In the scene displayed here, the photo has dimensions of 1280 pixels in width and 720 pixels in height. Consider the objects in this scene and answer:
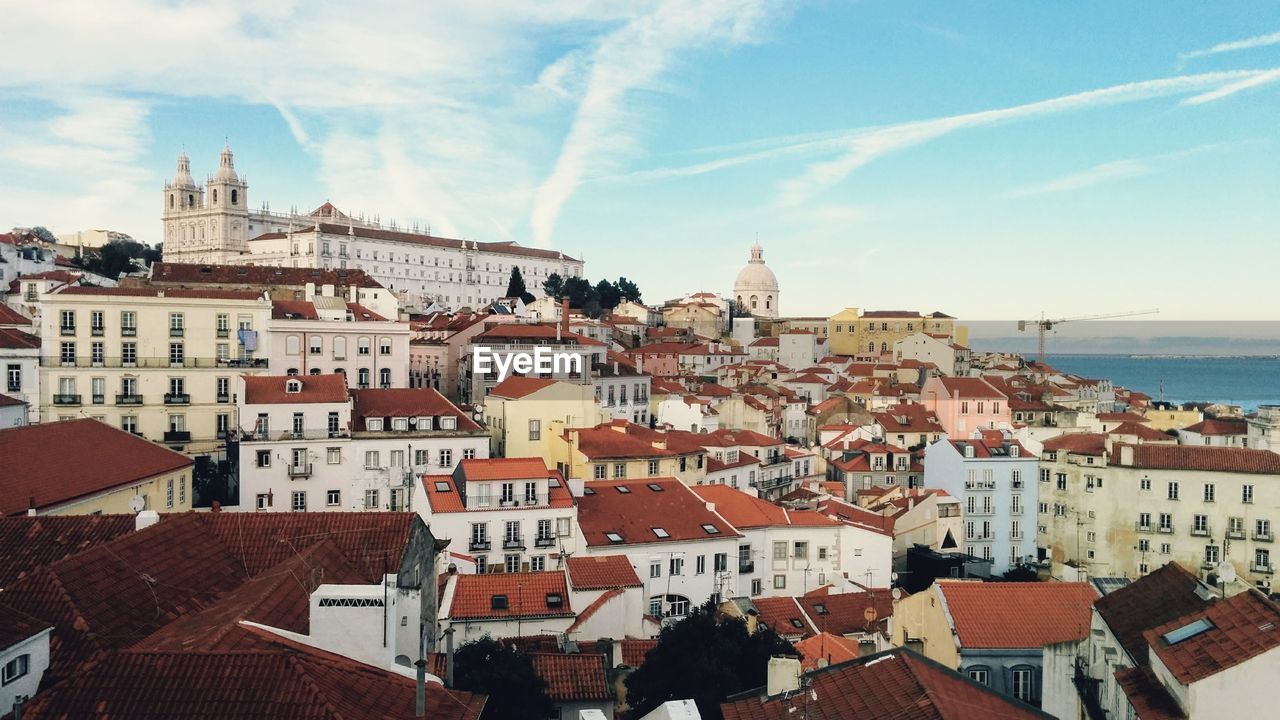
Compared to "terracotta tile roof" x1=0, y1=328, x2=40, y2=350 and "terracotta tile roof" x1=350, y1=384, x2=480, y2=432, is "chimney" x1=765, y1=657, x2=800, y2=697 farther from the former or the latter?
"terracotta tile roof" x1=0, y1=328, x2=40, y2=350

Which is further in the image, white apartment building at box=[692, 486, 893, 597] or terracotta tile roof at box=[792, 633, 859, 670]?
white apartment building at box=[692, 486, 893, 597]

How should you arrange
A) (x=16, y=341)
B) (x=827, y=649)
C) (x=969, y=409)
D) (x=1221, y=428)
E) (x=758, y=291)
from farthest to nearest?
(x=758, y=291)
(x=969, y=409)
(x=1221, y=428)
(x=16, y=341)
(x=827, y=649)

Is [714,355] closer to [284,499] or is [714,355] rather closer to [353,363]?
[353,363]

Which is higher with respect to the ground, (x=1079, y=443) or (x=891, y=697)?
(x=891, y=697)

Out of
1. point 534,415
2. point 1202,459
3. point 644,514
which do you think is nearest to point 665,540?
point 644,514

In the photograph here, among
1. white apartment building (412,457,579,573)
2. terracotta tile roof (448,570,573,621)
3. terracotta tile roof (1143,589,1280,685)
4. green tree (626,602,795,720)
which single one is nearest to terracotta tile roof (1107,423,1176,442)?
white apartment building (412,457,579,573)

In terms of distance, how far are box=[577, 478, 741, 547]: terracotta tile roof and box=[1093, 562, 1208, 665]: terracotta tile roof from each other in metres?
17.3

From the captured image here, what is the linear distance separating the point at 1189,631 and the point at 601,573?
53.7 feet

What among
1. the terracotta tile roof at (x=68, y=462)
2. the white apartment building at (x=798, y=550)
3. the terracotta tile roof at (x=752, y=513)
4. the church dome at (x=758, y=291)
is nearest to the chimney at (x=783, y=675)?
the terracotta tile roof at (x=68, y=462)

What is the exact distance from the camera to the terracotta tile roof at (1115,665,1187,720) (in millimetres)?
11227

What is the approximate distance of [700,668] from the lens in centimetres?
1831

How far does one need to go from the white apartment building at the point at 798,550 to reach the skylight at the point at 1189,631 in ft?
70.6

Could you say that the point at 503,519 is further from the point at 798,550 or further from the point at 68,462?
the point at 68,462

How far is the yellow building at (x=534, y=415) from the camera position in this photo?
4297 cm
